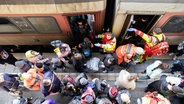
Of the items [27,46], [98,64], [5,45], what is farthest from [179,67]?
[5,45]

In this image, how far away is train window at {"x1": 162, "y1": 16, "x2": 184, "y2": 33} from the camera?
244 inches

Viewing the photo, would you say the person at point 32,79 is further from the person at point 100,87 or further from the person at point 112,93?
the person at point 112,93

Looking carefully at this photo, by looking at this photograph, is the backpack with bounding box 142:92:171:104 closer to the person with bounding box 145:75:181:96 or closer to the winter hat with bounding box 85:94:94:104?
the person with bounding box 145:75:181:96

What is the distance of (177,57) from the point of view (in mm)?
7500

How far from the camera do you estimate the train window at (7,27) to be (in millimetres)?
6648

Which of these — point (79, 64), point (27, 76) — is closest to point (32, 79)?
point (27, 76)

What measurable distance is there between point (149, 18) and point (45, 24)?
132 inches

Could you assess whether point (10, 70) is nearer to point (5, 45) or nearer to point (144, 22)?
point (5, 45)

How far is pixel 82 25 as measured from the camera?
6656mm

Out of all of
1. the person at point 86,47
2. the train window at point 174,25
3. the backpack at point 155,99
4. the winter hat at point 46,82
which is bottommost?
the backpack at point 155,99

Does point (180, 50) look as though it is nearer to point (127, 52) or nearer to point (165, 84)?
point (165, 84)

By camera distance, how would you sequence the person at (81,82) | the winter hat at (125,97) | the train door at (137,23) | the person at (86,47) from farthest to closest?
the person at (86,47)
the train door at (137,23)
the person at (81,82)
the winter hat at (125,97)

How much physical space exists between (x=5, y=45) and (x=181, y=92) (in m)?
6.32

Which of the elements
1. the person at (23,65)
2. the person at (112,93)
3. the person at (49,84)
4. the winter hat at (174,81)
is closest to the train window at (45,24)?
the person at (23,65)
